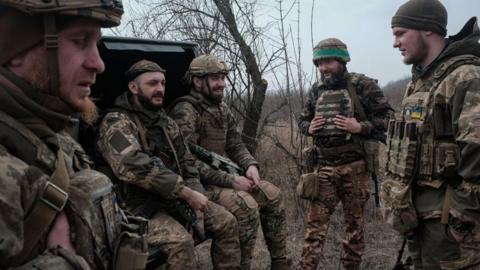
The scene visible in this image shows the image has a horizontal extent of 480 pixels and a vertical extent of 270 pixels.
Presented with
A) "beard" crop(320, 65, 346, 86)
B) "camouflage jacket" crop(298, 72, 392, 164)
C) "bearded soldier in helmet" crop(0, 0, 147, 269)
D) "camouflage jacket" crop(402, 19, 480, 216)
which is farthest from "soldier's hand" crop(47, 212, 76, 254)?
"beard" crop(320, 65, 346, 86)

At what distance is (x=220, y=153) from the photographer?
15.8 feet

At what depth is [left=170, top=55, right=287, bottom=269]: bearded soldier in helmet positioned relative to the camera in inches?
172

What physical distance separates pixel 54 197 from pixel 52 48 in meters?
0.43

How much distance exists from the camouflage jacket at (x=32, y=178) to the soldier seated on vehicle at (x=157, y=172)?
6.31 feet

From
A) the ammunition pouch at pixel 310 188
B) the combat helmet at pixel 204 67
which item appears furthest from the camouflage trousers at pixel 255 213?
the combat helmet at pixel 204 67

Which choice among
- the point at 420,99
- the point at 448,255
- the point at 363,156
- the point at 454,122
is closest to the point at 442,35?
the point at 420,99

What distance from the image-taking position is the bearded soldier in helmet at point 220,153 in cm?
437

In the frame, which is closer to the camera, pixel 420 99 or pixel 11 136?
pixel 11 136

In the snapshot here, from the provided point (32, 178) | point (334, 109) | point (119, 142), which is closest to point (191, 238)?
point (119, 142)

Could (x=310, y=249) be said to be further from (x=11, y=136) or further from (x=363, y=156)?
(x=11, y=136)

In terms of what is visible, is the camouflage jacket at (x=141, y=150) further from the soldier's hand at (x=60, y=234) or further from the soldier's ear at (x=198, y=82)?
the soldier's hand at (x=60, y=234)

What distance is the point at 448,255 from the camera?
284 centimetres

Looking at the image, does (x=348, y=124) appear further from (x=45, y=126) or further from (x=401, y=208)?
(x=45, y=126)

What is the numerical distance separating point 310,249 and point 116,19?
3.63m
